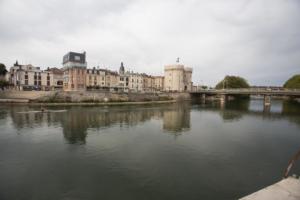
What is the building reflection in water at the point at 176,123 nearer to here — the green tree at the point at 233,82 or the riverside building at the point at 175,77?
the riverside building at the point at 175,77

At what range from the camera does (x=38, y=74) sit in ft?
311

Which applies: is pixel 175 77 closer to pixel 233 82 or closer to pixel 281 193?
pixel 233 82

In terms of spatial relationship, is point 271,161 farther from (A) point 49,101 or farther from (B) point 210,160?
(A) point 49,101

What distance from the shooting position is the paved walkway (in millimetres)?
8805

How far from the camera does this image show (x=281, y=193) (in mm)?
9164

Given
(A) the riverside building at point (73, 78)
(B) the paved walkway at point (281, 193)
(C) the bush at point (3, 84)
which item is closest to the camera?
(B) the paved walkway at point (281, 193)

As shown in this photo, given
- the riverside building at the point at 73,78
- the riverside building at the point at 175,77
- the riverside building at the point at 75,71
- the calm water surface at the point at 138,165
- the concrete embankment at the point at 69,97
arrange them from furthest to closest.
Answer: the riverside building at the point at 175,77, the riverside building at the point at 73,78, the riverside building at the point at 75,71, the concrete embankment at the point at 69,97, the calm water surface at the point at 138,165

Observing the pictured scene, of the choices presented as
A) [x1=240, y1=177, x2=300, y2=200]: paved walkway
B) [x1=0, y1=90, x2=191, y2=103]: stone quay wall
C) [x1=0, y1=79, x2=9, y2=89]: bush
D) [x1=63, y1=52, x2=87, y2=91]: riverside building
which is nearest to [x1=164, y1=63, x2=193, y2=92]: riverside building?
[x1=0, y1=90, x2=191, y2=103]: stone quay wall

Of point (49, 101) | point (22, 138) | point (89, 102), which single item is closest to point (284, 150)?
point (22, 138)

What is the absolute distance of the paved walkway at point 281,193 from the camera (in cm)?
880

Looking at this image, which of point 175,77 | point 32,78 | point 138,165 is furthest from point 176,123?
point 175,77

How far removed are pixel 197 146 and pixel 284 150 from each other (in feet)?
32.2

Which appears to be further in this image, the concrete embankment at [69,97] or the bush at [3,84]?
the bush at [3,84]

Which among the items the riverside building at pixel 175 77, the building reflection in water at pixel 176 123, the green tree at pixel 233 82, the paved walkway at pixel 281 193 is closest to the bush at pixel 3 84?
the building reflection in water at pixel 176 123
